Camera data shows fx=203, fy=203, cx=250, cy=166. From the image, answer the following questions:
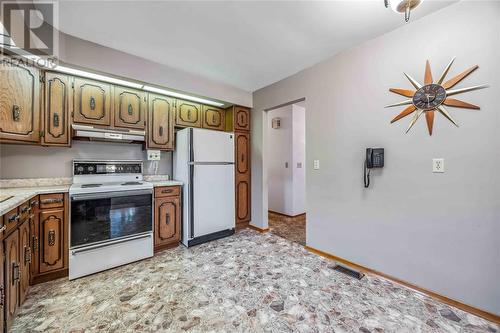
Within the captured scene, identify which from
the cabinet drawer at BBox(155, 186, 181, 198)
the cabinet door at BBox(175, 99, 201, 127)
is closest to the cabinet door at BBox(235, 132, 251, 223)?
the cabinet door at BBox(175, 99, 201, 127)

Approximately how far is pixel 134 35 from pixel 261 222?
309cm

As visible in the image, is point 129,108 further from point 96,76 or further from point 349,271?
point 349,271

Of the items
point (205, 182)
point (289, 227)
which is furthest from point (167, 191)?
point (289, 227)

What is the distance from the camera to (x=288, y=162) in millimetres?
4574

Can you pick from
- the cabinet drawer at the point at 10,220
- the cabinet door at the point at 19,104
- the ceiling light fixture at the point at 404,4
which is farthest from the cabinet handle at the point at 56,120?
the ceiling light fixture at the point at 404,4

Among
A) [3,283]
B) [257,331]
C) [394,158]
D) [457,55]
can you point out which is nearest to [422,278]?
[394,158]

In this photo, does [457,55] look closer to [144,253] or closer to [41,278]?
[144,253]

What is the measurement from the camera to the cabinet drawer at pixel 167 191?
2.71 metres

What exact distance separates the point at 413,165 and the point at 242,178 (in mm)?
2439

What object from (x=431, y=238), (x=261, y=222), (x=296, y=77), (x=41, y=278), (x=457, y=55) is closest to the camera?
(x=457, y=55)

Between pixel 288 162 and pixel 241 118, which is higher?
pixel 241 118

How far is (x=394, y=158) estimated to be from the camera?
80.3 inches

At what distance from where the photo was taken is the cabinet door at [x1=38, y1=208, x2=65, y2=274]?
197cm

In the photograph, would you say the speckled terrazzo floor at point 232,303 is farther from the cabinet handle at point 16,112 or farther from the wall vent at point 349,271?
the cabinet handle at point 16,112
